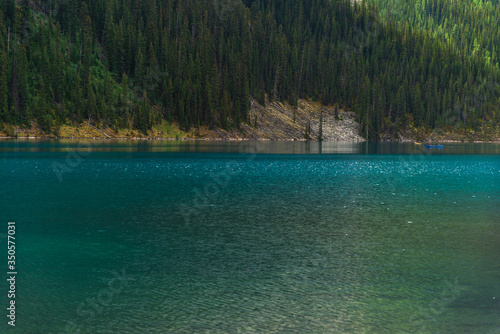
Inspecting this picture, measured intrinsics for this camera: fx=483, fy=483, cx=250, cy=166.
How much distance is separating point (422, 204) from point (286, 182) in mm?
20263

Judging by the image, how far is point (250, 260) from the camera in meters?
24.4

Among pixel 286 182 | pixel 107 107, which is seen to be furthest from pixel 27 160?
pixel 107 107

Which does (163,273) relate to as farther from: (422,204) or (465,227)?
(422,204)
